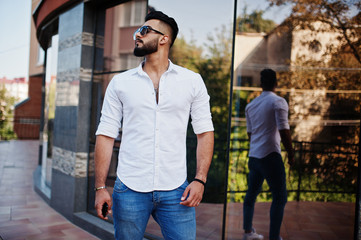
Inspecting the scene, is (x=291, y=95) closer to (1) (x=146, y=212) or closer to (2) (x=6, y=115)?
(1) (x=146, y=212)

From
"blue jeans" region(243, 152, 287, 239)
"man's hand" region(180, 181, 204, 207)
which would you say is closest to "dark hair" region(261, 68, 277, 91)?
"blue jeans" region(243, 152, 287, 239)

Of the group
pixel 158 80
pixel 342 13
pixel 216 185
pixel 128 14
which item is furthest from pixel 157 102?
pixel 216 185

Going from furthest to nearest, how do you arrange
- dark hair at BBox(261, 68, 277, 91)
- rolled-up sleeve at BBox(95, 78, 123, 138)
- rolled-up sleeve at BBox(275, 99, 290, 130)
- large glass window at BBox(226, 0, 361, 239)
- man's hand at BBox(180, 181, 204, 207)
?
1. large glass window at BBox(226, 0, 361, 239)
2. dark hair at BBox(261, 68, 277, 91)
3. rolled-up sleeve at BBox(275, 99, 290, 130)
4. rolled-up sleeve at BBox(95, 78, 123, 138)
5. man's hand at BBox(180, 181, 204, 207)

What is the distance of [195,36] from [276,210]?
3.98 metres

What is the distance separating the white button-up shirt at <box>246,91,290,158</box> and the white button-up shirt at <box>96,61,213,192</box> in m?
1.68

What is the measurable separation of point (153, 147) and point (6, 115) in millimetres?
16278

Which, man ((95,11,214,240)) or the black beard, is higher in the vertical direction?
the black beard

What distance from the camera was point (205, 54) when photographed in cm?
661

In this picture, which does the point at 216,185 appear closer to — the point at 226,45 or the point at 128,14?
the point at 226,45

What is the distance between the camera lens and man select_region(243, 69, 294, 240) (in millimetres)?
3254

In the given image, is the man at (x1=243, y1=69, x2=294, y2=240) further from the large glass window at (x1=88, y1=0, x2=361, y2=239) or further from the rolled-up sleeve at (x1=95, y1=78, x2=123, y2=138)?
the rolled-up sleeve at (x1=95, y1=78, x2=123, y2=138)

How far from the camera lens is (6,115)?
1576 cm

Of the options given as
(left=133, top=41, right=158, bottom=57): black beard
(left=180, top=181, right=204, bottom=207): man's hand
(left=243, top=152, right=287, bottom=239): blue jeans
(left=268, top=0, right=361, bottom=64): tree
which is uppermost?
(left=268, top=0, right=361, bottom=64): tree

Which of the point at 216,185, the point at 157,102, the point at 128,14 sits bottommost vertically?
the point at 216,185
